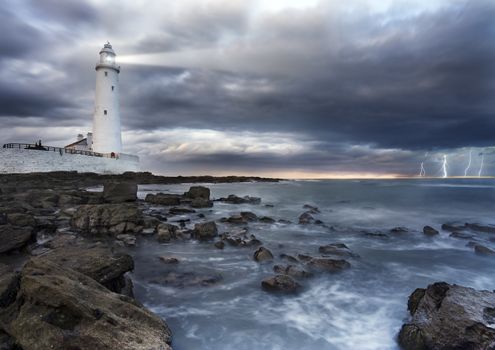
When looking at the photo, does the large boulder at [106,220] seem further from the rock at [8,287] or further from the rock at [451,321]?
the rock at [451,321]

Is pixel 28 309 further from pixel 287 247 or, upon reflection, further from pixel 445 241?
pixel 445 241

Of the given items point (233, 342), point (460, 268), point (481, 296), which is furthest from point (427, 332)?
point (460, 268)

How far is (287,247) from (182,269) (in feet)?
14.5

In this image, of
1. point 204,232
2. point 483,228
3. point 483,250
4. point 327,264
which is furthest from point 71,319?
point 483,228

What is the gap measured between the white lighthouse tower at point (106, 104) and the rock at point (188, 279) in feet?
119

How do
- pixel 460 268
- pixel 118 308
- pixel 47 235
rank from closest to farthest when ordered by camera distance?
pixel 118 308, pixel 460 268, pixel 47 235

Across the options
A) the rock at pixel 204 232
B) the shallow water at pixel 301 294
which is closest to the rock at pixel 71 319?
the shallow water at pixel 301 294

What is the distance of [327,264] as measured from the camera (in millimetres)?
9016

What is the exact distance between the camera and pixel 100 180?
34.9 metres

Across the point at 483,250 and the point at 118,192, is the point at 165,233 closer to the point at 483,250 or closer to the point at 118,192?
the point at 118,192

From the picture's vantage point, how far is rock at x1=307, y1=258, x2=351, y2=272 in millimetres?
8866

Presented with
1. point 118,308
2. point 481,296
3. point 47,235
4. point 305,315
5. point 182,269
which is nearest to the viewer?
point 118,308

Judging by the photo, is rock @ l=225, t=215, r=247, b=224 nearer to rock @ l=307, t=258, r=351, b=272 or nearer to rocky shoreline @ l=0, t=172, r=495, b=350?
rocky shoreline @ l=0, t=172, r=495, b=350

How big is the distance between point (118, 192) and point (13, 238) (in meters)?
9.74
